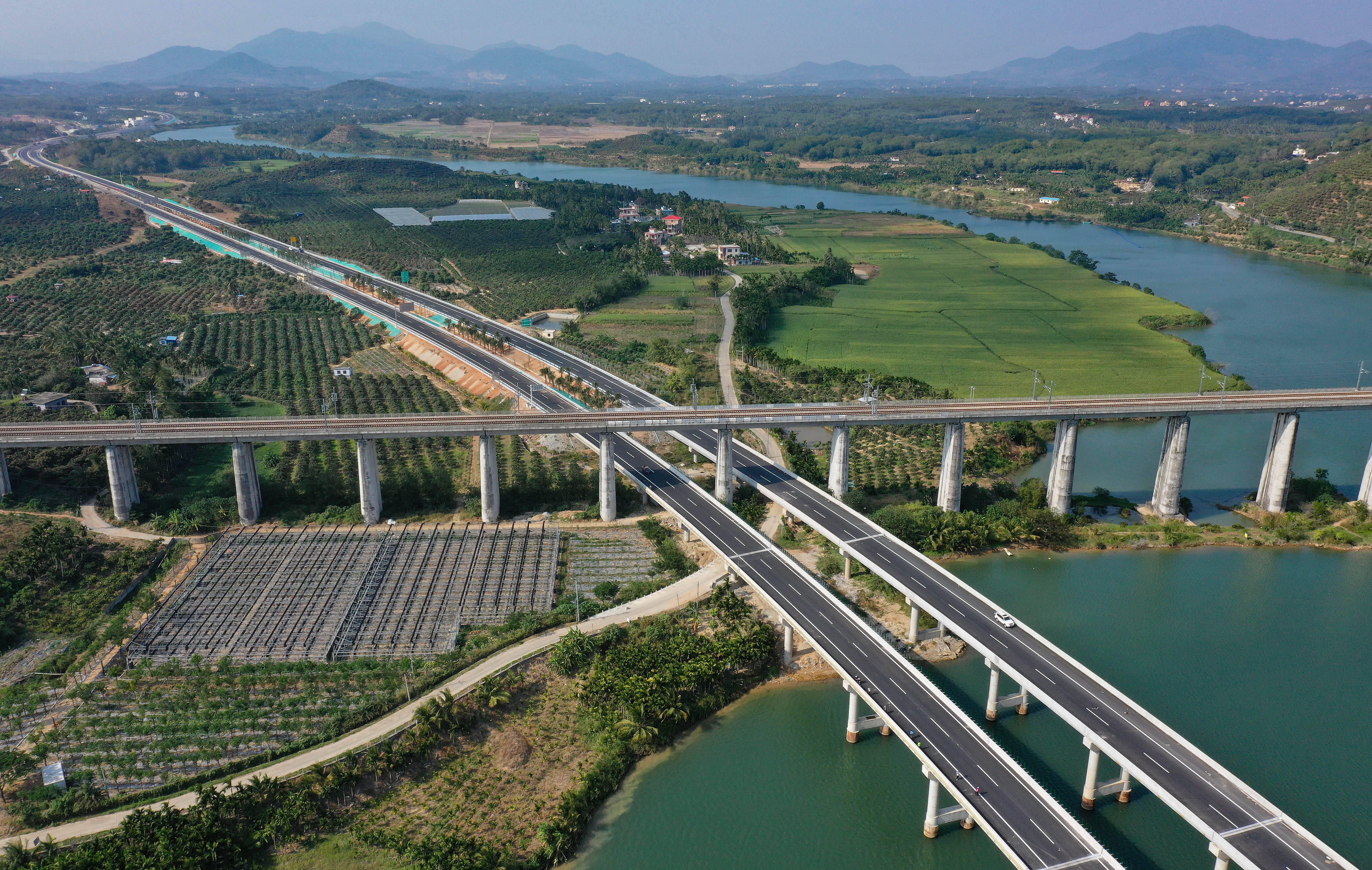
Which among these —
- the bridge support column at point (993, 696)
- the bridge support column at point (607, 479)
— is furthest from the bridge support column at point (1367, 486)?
the bridge support column at point (607, 479)

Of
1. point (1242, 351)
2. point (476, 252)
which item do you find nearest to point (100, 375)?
point (476, 252)

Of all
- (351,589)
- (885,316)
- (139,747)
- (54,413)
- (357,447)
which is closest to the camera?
(139,747)

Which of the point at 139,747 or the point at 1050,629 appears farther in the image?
the point at 1050,629

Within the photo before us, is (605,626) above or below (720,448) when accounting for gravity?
below

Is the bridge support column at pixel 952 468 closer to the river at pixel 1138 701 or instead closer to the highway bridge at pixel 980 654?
the highway bridge at pixel 980 654

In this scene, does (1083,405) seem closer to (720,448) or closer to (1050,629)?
(1050,629)

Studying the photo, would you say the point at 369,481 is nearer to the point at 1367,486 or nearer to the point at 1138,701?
the point at 1138,701

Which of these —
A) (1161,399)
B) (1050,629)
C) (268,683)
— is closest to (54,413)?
(268,683)

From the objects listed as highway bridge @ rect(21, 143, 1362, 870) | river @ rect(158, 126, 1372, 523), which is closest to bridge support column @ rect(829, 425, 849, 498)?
highway bridge @ rect(21, 143, 1362, 870)
